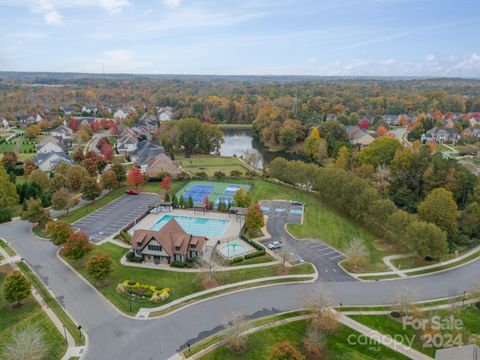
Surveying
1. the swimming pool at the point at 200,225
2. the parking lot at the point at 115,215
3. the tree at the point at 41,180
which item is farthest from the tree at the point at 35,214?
the swimming pool at the point at 200,225

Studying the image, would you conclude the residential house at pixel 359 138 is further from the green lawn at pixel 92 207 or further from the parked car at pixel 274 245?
the green lawn at pixel 92 207

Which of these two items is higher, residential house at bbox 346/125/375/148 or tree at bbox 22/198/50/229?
residential house at bbox 346/125/375/148

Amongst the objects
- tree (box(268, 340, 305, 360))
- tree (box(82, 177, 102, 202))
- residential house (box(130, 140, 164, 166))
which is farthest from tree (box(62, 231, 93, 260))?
residential house (box(130, 140, 164, 166))

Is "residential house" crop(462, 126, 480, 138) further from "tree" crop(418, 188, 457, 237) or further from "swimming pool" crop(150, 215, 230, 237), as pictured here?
"swimming pool" crop(150, 215, 230, 237)

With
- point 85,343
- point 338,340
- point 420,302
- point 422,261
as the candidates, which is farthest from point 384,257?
point 85,343

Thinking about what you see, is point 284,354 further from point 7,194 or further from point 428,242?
point 7,194

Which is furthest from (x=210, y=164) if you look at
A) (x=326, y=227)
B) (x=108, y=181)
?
(x=326, y=227)
